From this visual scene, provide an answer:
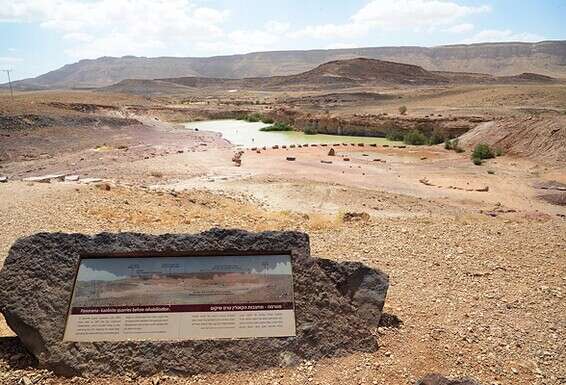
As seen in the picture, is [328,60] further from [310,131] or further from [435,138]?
[435,138]

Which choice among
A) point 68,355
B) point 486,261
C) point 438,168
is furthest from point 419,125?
point 68,355

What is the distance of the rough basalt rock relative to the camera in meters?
4.53

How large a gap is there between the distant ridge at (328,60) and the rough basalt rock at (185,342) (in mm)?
99281

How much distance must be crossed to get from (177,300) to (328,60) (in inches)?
5723

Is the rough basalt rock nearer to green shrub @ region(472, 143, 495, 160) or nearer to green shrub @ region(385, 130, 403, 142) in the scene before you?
green shrub @ region(472, 143, 495, 160)

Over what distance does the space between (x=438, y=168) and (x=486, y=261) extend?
1410cm

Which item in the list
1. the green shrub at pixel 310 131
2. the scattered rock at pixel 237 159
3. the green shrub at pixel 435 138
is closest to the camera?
the scattered rock at pixel 237 159

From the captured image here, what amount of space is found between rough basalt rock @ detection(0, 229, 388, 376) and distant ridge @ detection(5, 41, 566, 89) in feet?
326

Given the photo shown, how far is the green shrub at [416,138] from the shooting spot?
2884 cm

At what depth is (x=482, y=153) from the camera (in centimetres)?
2289

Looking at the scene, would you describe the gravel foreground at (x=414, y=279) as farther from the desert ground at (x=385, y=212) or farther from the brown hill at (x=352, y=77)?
the brown hill at (x=352, y=77)

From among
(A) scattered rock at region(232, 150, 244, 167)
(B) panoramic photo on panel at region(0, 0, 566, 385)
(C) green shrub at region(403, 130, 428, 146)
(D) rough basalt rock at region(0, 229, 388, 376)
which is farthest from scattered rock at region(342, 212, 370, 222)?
(C) green shrub at region(403, 130, 428, 146)

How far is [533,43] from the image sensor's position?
402ft

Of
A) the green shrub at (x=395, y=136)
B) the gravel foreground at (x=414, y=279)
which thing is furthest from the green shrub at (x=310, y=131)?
the gravel foreground at (x=414, y=279)
